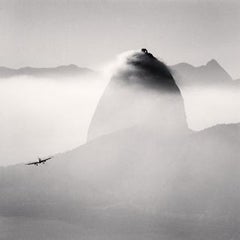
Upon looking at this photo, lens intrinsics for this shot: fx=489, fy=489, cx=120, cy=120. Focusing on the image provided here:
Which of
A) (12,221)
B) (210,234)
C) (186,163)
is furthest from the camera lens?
(186,163)

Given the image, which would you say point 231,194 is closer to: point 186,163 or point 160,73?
point 186,163

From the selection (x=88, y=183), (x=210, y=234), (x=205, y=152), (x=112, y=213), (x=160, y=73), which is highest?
(x=160, y=73)

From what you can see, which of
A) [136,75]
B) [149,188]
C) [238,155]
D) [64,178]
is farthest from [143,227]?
[136,75]

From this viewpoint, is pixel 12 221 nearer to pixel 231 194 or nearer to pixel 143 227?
pixel 143 227

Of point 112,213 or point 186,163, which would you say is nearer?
point 112,213

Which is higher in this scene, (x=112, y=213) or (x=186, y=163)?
(x=186, y=163)

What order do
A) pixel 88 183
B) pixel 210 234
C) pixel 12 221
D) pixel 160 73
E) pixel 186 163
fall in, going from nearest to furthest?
pixel 210 234, pixel 12 221, pixel 88 183, pixel 186 163, pixel 160 73
